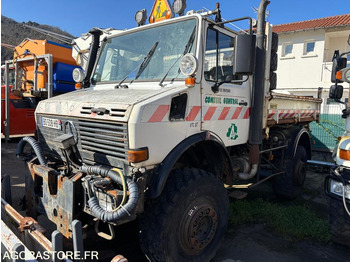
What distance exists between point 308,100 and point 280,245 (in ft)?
10.7

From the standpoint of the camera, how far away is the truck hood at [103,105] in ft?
8.02

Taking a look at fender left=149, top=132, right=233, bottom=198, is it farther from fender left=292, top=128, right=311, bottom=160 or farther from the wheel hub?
fender left=292, top=128, right=311, bottom=160

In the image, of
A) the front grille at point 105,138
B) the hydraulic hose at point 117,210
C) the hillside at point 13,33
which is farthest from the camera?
the hillside at point 13,33

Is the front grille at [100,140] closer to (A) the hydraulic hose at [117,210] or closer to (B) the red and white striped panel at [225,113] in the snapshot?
(A) the hydraulic hose at [117,210]

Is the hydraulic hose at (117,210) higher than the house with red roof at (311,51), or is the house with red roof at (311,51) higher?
the house with red roof at (311,51)

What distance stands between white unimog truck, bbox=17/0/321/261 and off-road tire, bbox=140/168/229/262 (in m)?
0.01

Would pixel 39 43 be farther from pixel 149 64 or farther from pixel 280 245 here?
pixel 280 245

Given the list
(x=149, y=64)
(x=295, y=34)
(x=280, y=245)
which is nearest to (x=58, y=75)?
(x=149, y=64)

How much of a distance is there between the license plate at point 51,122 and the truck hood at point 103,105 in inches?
3.1

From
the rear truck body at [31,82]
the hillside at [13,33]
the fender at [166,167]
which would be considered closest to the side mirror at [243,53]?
the fender at [166,167]

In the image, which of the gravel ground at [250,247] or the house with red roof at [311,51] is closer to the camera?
the gravel ground at [250,247]

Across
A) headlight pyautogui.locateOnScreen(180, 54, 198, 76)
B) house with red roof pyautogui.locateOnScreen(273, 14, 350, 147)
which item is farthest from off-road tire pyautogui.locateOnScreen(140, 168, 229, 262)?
house with red roof pyautogui.locateOnScreen(273, 14, 350, 147)

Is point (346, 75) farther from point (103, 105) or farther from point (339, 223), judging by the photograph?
point (103, 105)

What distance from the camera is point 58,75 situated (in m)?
7.97
